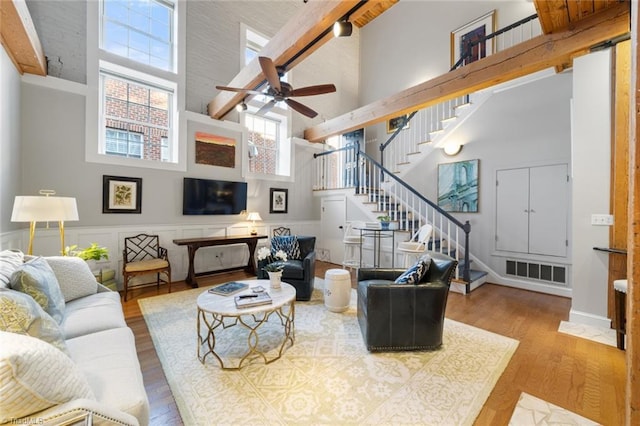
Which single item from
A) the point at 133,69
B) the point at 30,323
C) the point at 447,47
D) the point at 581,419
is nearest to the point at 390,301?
the point at 581,419

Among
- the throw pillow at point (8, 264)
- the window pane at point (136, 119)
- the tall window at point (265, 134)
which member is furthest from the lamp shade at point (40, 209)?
the tall window at point (265, 134)

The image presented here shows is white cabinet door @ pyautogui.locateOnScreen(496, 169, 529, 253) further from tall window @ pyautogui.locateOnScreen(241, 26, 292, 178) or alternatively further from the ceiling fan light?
tall window @ pyautogui.locateOnScreen(241, 26, 292, 178)

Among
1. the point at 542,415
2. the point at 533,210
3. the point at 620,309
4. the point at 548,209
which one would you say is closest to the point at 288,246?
the point at 542,415

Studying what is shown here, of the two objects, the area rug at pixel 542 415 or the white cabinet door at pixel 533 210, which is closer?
the area rug at pixel 542 415

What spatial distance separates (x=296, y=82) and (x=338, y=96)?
58.1 inches

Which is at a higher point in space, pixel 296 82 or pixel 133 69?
pixel 296 82

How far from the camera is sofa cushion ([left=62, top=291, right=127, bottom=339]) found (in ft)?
6.01

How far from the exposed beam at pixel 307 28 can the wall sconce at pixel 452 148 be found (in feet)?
9.87

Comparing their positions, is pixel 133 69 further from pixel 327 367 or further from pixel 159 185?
pixel 327 367

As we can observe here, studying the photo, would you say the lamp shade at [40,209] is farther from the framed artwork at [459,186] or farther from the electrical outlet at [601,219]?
the framed artwork at [459,186]

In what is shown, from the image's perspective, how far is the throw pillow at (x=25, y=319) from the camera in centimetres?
117

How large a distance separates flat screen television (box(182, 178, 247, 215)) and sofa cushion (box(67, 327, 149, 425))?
10.8 ft

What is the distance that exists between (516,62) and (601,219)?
2.01m

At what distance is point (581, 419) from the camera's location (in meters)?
1.68
